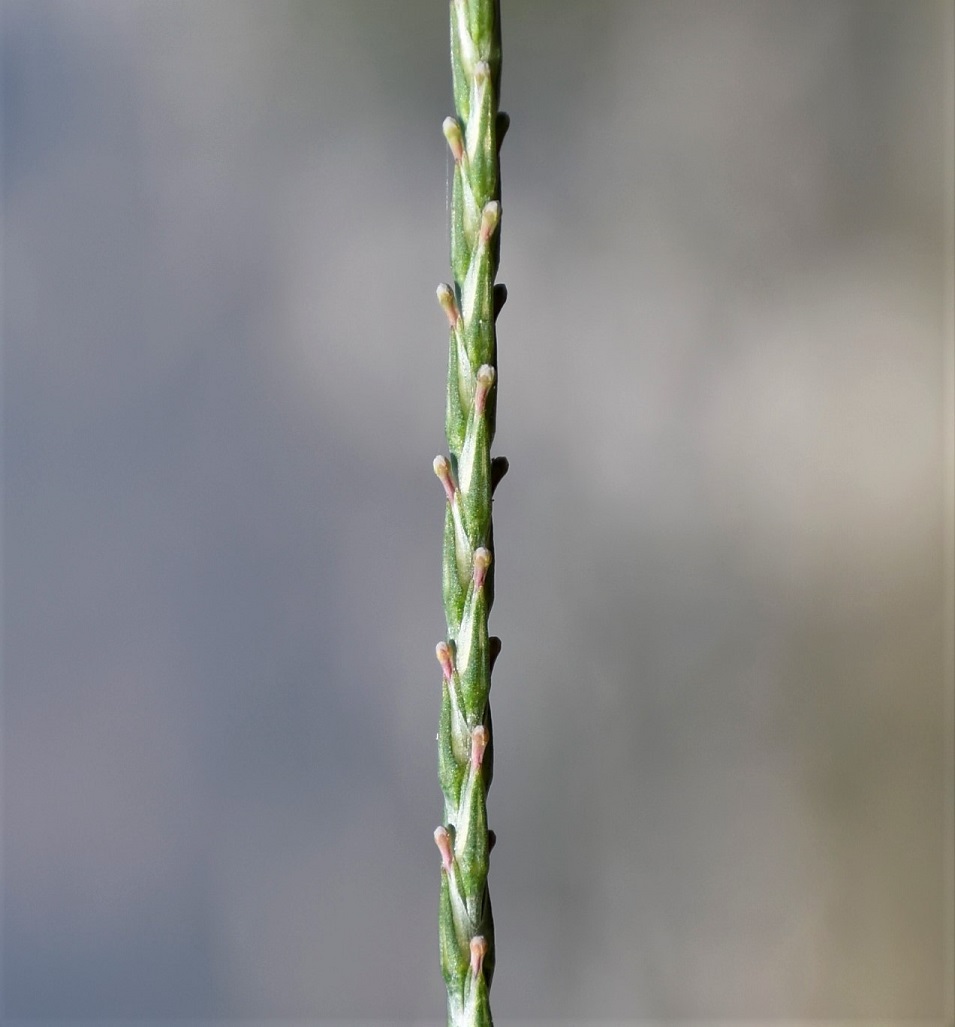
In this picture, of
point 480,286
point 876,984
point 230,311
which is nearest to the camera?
point 480,286

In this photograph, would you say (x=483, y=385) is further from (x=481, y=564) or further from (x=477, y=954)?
(x=477, y=954)

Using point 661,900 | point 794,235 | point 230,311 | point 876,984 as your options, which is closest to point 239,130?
point 230,311

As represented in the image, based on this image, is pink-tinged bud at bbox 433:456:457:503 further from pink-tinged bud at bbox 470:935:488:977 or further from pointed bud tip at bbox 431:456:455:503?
pink-tinged bud at bbox 470:935:488:977

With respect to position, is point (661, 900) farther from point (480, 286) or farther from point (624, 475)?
point (480, 286)

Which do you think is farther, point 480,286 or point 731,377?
point 731,377

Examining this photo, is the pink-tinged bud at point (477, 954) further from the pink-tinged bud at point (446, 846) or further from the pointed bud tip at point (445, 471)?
the pointed bud tip at point (445, 471)

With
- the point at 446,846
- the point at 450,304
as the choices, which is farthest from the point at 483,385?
the point at 446,846

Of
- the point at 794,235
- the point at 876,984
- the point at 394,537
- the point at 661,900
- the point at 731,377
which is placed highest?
the point at 794,235
